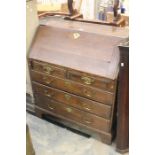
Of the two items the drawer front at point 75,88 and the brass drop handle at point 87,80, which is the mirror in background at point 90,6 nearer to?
the drawer front at point 75,88

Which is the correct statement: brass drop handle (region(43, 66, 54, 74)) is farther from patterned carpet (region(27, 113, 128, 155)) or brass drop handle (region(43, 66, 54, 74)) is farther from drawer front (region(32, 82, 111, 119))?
patterned carpet (region(27, 113, 128, 155))

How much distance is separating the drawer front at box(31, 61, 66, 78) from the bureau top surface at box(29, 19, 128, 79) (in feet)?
0.15

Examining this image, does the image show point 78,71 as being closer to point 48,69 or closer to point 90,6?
point 48,69

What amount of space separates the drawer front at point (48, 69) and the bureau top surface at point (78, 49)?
0.05 metres

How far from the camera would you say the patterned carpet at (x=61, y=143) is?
186 cm

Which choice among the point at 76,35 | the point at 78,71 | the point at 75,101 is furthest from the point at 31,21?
the point at 75,101

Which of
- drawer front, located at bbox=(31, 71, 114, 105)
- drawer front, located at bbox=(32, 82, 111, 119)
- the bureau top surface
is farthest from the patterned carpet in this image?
the bureau top surface

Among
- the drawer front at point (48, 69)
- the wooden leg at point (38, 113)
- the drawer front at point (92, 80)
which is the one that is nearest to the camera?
the drawer front at point (92, 80)

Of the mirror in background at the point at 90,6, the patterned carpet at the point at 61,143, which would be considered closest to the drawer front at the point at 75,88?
the patterned carpet at the point at 61,143

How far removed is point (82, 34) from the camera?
6.14ft

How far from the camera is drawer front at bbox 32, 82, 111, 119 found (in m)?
1.77

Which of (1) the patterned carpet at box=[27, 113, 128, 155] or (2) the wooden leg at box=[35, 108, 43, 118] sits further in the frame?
(2) the wooden leg at box=[35, 108, 43, 118]

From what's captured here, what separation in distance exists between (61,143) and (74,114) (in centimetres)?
27

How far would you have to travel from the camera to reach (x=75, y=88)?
1852mm
